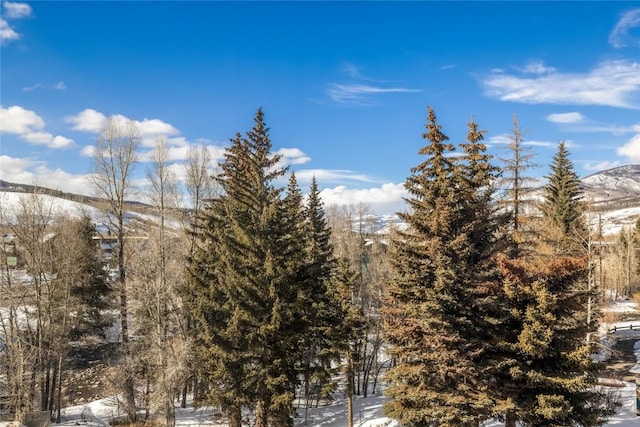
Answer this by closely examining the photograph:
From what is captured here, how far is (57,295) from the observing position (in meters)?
27.8

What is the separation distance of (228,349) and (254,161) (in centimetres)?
856

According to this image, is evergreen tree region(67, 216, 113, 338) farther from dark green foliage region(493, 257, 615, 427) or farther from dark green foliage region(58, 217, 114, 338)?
dark green foliage region(493, 257, 615, 427)

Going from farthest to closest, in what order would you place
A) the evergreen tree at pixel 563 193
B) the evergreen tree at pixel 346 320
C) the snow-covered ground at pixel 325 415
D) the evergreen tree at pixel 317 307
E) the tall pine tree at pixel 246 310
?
1. the evergreen tree at pixel 563 193
2. the evergreen tree at pixel 346 320
3. the snow-covered ground at pixel 325 415
4. the evergreen tree at pixel 317 307
5. the tall pine tree at pixel 246 310

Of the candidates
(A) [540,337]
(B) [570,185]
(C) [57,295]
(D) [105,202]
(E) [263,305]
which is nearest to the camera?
(A) [540,337]

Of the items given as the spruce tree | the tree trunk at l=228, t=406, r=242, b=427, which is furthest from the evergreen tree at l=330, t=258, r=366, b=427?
the spruce tree

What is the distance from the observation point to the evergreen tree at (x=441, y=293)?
1397 cm

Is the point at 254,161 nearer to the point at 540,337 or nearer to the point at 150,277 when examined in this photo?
the point at 150,277

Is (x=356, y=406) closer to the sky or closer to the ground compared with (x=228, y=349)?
closer to the ground

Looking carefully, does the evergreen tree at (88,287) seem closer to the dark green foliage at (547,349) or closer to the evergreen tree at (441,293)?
the evergreen tree at (441,293)

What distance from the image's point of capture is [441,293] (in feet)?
46.8

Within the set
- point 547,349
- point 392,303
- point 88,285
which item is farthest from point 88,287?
point 547,349

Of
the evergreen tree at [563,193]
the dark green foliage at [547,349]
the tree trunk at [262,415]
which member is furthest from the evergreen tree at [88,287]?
the evergreen tree at [563,193]

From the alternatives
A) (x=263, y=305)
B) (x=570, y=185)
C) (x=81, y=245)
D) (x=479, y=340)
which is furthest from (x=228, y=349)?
(x=570, y=185)

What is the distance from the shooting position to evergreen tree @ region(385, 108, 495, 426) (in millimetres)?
13969
